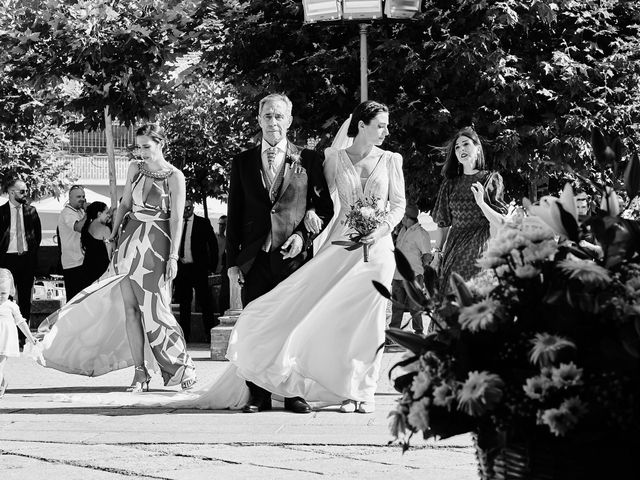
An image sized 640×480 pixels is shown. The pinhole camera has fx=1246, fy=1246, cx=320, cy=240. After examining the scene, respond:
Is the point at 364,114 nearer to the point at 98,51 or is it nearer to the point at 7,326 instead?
the point at 7,326

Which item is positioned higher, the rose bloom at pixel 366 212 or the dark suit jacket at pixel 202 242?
the rose bloom at pixel 366 212

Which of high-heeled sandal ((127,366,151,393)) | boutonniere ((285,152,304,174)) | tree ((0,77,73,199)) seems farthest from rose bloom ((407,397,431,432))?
tree ((0,77,73,199))

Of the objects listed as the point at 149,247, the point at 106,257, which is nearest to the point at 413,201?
the point at 106,257

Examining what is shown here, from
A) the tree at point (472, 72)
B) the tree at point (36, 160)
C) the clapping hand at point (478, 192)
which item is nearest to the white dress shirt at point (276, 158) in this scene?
the clapping hand at point (478, 192)

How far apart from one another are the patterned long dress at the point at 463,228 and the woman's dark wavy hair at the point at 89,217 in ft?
22.1

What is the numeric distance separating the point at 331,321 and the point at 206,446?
192 centimetres

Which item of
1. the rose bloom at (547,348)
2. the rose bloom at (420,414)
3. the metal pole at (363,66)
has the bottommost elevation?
the rose bloom at (420,414)

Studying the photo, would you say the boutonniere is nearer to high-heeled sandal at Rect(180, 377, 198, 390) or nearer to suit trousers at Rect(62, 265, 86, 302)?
high-heeled sandal at Rect(180, 377, 198, 390)

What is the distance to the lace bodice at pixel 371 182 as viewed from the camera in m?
8.70

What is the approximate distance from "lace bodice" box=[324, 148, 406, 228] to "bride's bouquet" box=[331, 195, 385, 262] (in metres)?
0.21

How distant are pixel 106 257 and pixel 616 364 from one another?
1322 cm

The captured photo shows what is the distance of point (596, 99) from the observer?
17.6 meters

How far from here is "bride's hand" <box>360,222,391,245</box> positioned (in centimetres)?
835

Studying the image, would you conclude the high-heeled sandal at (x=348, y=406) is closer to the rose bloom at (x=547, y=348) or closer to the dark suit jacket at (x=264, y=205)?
the dark suit jacket at (x=264, y=205)
